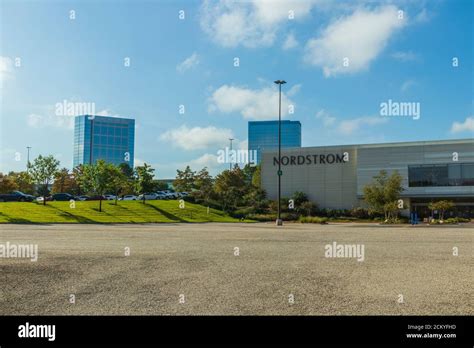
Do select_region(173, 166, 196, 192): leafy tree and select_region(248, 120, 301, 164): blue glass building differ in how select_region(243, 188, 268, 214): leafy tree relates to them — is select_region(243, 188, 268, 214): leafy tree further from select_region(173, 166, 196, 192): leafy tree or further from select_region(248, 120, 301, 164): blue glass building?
select_region(248, 120, 301, 164): blue glass building

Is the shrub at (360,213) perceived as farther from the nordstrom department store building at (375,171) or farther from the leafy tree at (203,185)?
the leafy tree at (203,185)

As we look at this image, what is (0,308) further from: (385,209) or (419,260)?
(385,209)

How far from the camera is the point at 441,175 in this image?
184 feet

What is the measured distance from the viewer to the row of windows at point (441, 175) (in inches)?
2146

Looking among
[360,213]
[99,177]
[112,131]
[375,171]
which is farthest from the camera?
[112,131]

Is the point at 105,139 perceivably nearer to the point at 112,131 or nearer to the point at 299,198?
the point at 112,131

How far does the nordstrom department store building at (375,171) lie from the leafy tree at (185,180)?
37.1 ft

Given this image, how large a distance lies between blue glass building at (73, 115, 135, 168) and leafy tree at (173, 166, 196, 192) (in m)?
76.2

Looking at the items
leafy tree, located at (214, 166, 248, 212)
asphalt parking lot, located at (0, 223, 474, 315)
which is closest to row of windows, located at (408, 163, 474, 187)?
leafy tree, located at (214, 166, 248, 212)

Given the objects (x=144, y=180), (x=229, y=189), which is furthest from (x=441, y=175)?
(x=144, y=180)

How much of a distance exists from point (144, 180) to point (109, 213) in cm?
1001

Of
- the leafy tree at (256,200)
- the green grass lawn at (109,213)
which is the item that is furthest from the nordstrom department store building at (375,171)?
the green grass lawn at (109,213)
